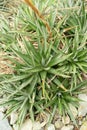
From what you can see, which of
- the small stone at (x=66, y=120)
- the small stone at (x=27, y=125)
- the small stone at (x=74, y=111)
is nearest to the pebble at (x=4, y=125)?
the small stone at (x=27, y=125)

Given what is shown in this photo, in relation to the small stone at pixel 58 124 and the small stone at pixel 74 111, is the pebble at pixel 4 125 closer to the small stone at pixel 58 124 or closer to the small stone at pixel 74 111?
the small stone at pixel 58 124

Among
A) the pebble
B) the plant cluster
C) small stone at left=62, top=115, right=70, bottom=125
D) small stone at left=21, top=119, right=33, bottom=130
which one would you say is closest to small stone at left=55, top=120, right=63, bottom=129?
small stone at left=62, top=115, right=70, bottom=125

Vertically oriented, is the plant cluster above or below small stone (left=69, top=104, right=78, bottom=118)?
above

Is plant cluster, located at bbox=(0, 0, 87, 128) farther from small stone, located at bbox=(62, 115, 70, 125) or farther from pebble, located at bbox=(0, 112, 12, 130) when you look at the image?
pebble, located at bbox=(0, 112, 12, 130)

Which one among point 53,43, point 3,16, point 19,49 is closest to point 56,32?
point 53,43

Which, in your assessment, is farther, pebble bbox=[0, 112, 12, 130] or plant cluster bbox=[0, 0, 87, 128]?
pebble bbox=[0, 112, 12, 130]

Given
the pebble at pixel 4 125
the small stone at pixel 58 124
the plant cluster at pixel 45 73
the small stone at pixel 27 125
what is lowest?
the small stone at pixel 58 124

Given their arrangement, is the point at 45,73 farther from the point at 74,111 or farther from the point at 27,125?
the point at 27,125

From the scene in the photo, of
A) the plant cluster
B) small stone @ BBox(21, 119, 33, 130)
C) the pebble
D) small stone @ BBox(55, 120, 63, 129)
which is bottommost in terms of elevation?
small stone @ BBox(55, 120, 63, 129)

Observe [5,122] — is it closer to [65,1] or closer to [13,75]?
[13,75]
